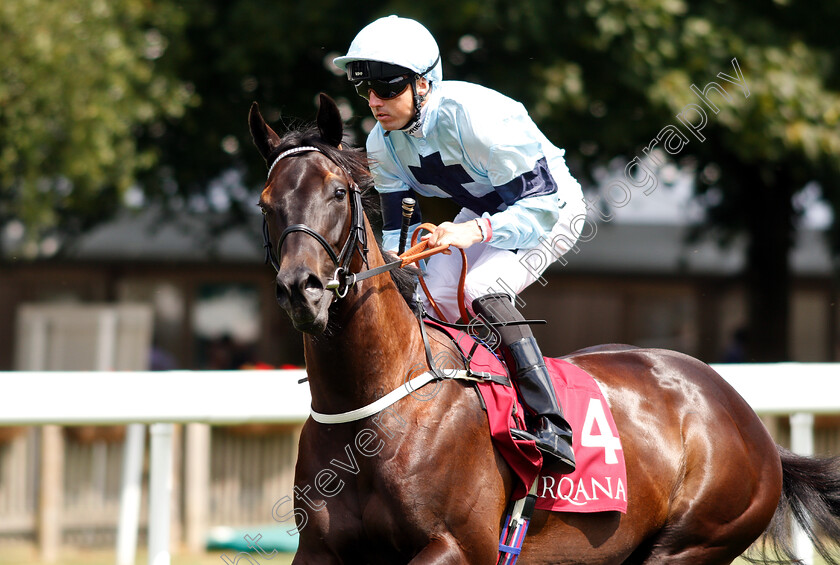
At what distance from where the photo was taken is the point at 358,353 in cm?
288

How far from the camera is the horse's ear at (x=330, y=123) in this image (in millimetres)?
2859

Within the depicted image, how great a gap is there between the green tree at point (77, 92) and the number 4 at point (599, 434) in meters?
6.90

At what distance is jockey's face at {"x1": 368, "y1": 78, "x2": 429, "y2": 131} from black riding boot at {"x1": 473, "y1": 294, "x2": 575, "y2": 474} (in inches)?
27.0

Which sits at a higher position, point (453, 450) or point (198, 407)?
point (453, 450)

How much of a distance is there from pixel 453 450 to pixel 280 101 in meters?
7.35

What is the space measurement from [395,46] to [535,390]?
1209 mm

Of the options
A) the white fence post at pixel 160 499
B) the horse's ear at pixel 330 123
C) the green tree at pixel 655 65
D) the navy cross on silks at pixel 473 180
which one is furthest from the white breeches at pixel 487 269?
the green tree at pixel 655 65

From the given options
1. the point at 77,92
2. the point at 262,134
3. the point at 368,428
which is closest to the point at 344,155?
the point at 262,134

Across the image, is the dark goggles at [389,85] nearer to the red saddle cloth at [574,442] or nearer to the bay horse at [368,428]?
the bay horse at [368,428]

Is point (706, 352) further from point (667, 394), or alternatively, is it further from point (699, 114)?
point (667, 394)

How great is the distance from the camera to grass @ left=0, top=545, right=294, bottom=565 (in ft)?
19.8

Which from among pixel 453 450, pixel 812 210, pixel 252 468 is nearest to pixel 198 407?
pixel 453 450

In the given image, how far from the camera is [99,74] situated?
29.5ft

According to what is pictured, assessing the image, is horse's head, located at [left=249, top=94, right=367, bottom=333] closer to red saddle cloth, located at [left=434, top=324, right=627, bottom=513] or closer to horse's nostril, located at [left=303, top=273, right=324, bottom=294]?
horse's nostril, located at [left=303, top=273, right=324, bottom=294]
